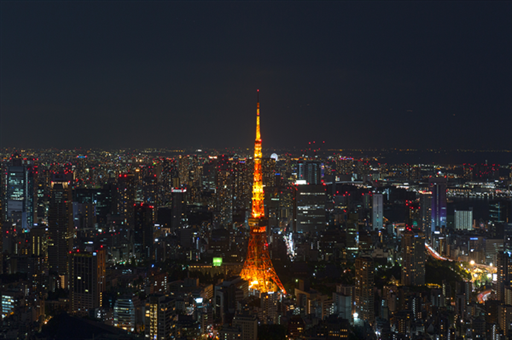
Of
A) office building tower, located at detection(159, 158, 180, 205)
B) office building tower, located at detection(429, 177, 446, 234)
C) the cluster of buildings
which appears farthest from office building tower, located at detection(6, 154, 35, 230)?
office building tower, located at detection(429, 177, 446, 234)

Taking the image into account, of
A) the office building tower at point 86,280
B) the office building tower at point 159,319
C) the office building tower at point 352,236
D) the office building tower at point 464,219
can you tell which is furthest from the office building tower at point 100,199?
the office building tower at point 464,219

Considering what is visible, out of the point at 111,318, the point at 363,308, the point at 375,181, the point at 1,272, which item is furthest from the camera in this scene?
the point at 375,181

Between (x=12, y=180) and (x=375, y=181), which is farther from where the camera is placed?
(x=375, y=181)

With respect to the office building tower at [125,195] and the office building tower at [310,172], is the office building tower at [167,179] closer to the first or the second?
the office building tower at [125,195]

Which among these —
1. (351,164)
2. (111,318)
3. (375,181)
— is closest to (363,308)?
(111,318)

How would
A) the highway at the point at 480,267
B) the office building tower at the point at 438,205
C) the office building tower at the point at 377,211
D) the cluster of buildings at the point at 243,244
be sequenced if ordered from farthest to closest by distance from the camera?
the office building tower at the point at 377,211 < the office building tower at the point at 438,205 < the highway at the point at 480,267 < the cluster of buildings at the point at 243,244

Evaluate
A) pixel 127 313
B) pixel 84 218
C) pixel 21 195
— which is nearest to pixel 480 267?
pixel 127 313

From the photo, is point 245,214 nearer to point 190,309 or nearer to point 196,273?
point 196,273
